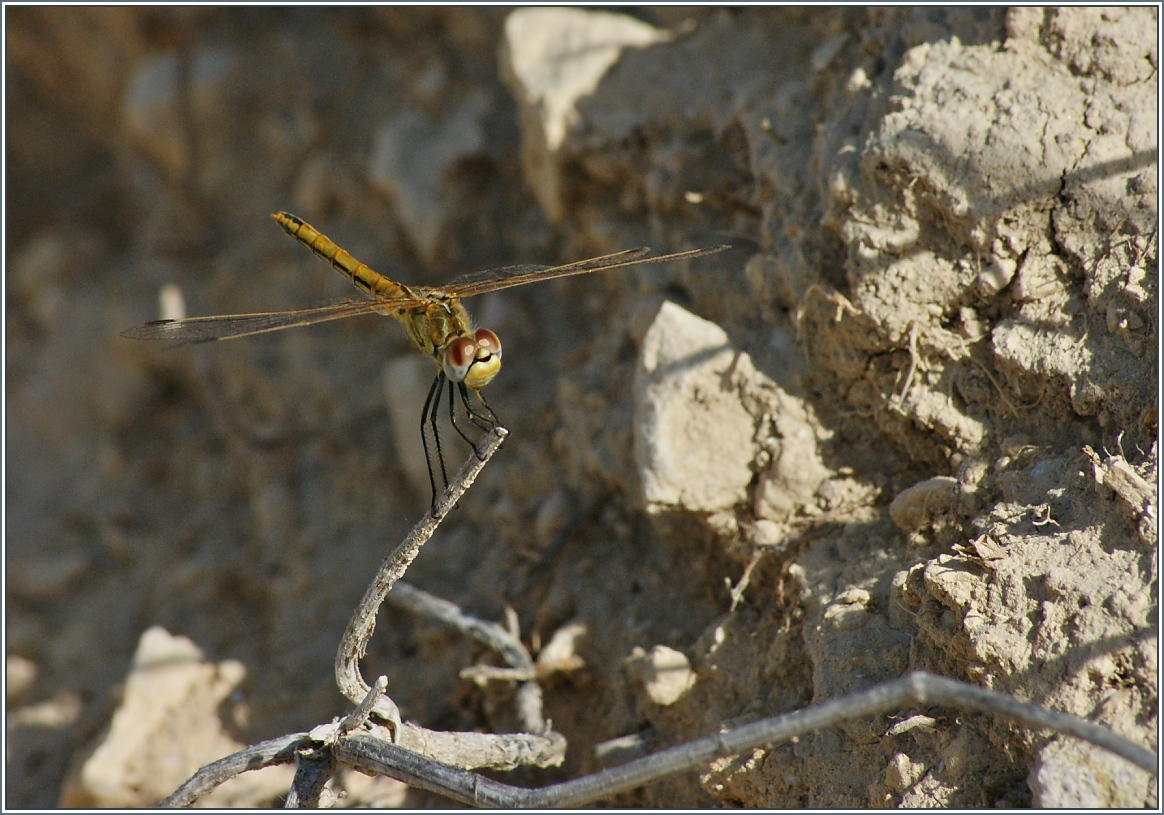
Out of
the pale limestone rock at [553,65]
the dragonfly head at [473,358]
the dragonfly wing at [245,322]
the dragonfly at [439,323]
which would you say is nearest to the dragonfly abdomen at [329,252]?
the dragonfly at [439,323]

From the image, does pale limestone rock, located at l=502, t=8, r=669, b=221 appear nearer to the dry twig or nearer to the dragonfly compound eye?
the dragonfly compound eye

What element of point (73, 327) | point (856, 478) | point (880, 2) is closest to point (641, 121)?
point (880, 2)

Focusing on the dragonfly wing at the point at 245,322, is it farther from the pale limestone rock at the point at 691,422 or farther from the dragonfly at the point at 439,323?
the pale limestone rock at the point at 691,422

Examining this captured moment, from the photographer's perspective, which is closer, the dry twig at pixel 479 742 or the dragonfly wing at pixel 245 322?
the dry twig at pixel 479 742

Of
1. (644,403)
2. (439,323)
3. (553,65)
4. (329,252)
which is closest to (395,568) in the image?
(644,403)

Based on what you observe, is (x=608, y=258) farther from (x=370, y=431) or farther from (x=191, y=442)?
(x=191, y=442)
